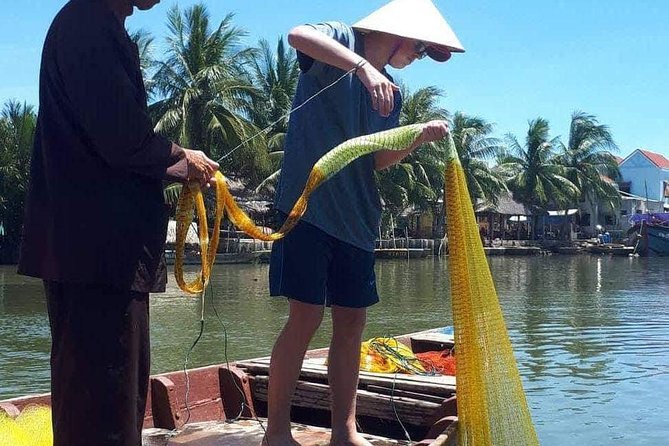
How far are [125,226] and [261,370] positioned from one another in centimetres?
242

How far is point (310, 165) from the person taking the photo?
3.05 metres

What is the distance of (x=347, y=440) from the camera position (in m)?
3.16

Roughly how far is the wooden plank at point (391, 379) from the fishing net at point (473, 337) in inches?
25.4

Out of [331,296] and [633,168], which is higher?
[633,168]

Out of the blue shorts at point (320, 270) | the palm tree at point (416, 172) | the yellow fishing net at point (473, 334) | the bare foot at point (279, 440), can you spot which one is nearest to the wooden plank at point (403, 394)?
the yellow fishing net at point (473, 334)

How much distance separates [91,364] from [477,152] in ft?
140

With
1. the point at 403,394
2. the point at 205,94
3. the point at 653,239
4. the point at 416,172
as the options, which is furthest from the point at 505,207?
the point at 403,394

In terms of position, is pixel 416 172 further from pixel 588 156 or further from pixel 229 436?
pixel 229 436

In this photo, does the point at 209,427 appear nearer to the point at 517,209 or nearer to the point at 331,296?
the point at 331,296

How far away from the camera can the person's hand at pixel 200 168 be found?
2.34 metres

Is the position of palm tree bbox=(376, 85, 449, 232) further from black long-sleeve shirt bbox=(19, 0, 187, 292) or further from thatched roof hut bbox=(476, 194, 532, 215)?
black long-sleeve shirt bbox=(19, 0, 187, 292)

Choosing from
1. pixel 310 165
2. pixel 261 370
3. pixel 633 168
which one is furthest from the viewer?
pixel 633 168

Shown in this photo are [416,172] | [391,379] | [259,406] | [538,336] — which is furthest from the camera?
[416,172]

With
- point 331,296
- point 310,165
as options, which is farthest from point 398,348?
point 310,165
